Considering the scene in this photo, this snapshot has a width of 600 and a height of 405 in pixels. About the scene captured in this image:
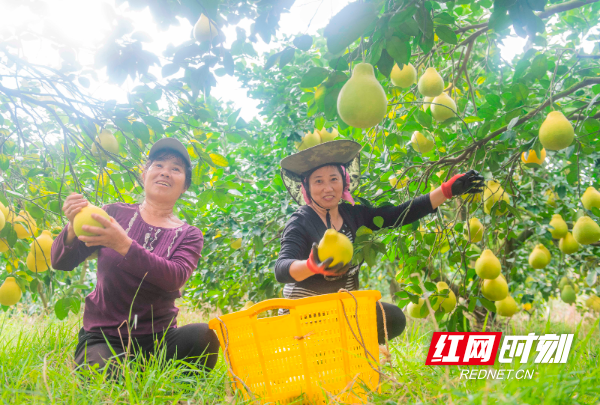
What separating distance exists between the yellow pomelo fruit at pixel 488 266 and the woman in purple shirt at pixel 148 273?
1.19m

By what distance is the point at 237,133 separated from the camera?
154 centimetres

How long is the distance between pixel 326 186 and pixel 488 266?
2.61 feet

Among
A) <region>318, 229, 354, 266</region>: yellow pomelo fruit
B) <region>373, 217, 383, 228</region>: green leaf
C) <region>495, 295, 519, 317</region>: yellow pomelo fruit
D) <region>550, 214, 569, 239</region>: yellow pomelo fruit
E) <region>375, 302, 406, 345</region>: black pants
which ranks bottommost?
<region>495, 295, 519, 317</region>: yellow pomelo fruit

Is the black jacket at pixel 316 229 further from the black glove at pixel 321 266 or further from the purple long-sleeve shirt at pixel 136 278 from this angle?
the purple long-sleeve shirt at pixel 136 278

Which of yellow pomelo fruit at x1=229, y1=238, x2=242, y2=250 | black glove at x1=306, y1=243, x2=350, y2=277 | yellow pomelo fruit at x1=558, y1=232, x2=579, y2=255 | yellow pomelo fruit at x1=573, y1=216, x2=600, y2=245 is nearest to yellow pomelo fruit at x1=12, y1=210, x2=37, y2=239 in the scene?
yellow pomelo fruit at x1=229, y1=238, x2=242, y2=250

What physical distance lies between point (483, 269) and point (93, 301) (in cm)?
164

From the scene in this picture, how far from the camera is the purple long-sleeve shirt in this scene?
4.74 feet

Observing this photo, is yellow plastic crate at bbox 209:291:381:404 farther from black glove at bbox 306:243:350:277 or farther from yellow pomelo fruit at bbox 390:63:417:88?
yellow pomelo fruit at bbox 390:63:417:88

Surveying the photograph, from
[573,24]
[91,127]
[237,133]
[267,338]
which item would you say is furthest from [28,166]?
[573,24]

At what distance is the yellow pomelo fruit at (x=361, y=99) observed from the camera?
1.07 m

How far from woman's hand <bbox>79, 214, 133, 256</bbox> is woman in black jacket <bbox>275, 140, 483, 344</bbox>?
0.59 m

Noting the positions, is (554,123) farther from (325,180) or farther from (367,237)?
(325,180)

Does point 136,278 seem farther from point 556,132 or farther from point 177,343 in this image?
point 556,132

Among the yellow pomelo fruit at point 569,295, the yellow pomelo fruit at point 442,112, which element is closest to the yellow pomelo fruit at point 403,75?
the yellow pomelo fruit at point 442,112
